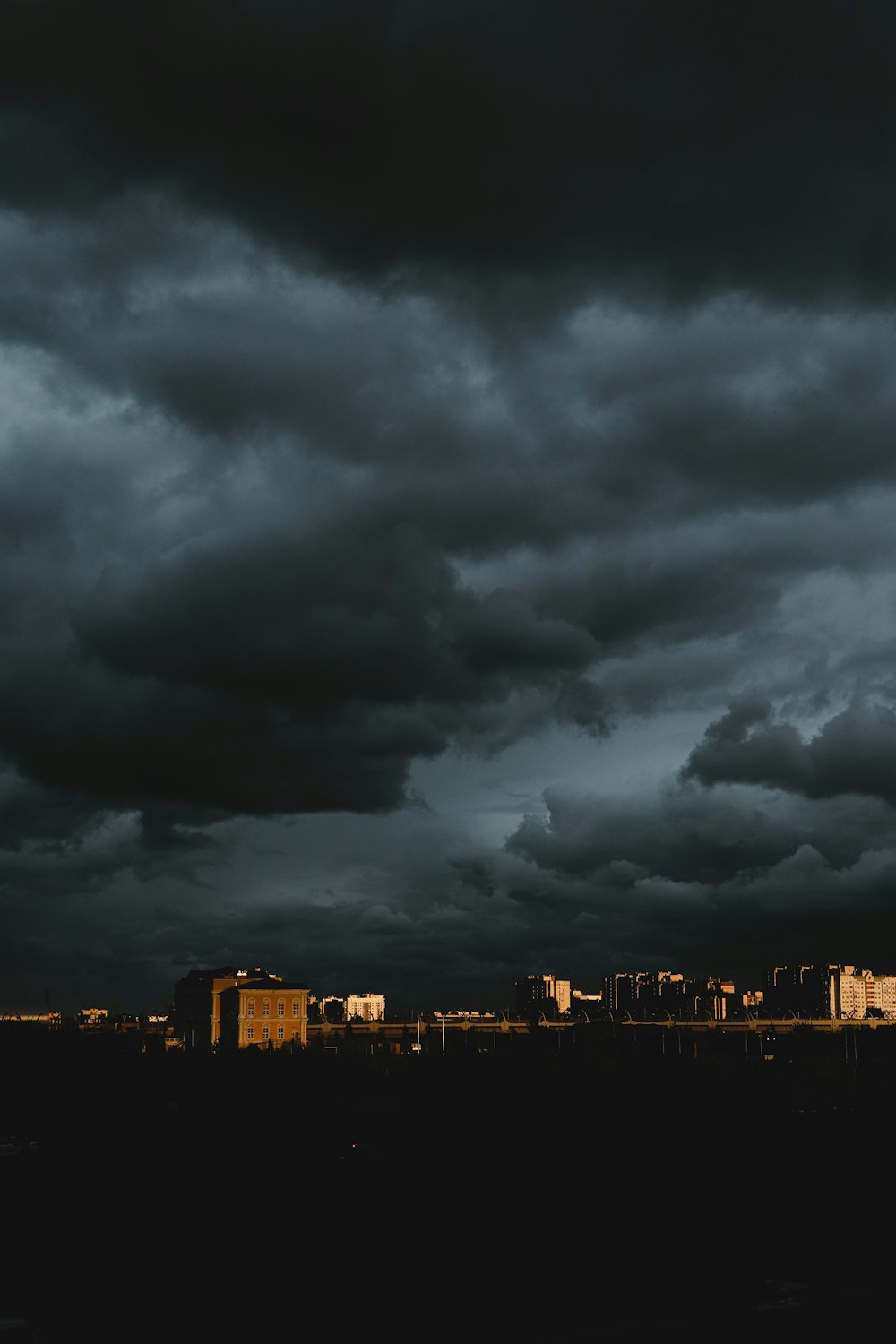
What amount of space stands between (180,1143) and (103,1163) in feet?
17.7

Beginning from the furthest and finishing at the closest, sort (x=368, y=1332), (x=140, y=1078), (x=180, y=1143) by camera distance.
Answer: (x=140, y=1078), (x=180, y=1143), (x=368, y=1332)

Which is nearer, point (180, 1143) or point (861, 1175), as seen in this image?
point (861, 1175)

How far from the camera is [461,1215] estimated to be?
38.6 metres

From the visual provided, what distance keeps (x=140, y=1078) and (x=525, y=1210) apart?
207 ft

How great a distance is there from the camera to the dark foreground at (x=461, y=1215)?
26.5m

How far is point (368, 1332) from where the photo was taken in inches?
1003

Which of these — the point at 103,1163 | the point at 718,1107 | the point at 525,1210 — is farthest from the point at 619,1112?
the point at 103,1163

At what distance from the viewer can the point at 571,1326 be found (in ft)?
84.6

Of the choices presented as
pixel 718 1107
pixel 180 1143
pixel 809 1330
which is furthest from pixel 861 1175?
pixel 180 1143

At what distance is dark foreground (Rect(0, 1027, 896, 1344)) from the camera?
2650 centimetres

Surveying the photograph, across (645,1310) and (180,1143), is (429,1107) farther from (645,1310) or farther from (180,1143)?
(645,1310)

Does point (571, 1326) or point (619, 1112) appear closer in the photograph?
point (571, 1326)

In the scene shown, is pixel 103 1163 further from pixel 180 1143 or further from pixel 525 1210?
pixel 525 1210

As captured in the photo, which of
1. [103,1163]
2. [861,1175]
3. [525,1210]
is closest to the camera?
[525,1210]
